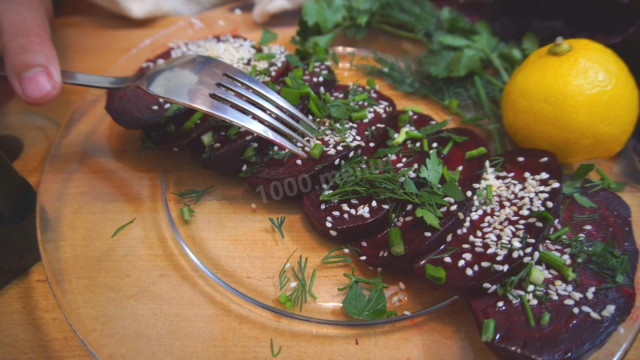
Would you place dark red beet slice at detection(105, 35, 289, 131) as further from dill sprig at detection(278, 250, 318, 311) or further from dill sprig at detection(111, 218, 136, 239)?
dill sprig at detection(278, 250, 318, 311)

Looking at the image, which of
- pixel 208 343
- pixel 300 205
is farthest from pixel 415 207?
pixel 208 343

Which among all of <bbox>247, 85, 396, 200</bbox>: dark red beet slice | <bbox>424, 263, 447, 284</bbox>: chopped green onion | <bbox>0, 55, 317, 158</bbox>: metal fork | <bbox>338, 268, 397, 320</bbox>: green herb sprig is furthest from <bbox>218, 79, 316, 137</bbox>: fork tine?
<bbox>424, 263, 447, 284</bbox>: chopped green onion

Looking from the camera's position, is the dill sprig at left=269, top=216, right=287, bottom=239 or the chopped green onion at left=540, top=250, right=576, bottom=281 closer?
the chopped green onion at left=540, top=250, right=576, bottom=281

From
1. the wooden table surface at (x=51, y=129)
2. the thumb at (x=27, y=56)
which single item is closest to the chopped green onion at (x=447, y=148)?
the wooden table surface at (x=51, y=129)

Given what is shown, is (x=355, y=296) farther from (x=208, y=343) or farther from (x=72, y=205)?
(x=72, y=205)

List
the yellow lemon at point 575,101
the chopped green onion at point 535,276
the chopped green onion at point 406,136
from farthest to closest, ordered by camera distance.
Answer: the chopped green onion at point 406,136, the yellow lemon at point 575,101, the chopped green onion at point 535,276

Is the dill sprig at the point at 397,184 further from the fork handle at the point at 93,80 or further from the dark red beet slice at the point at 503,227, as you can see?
the fork handle at the point at 93,80
